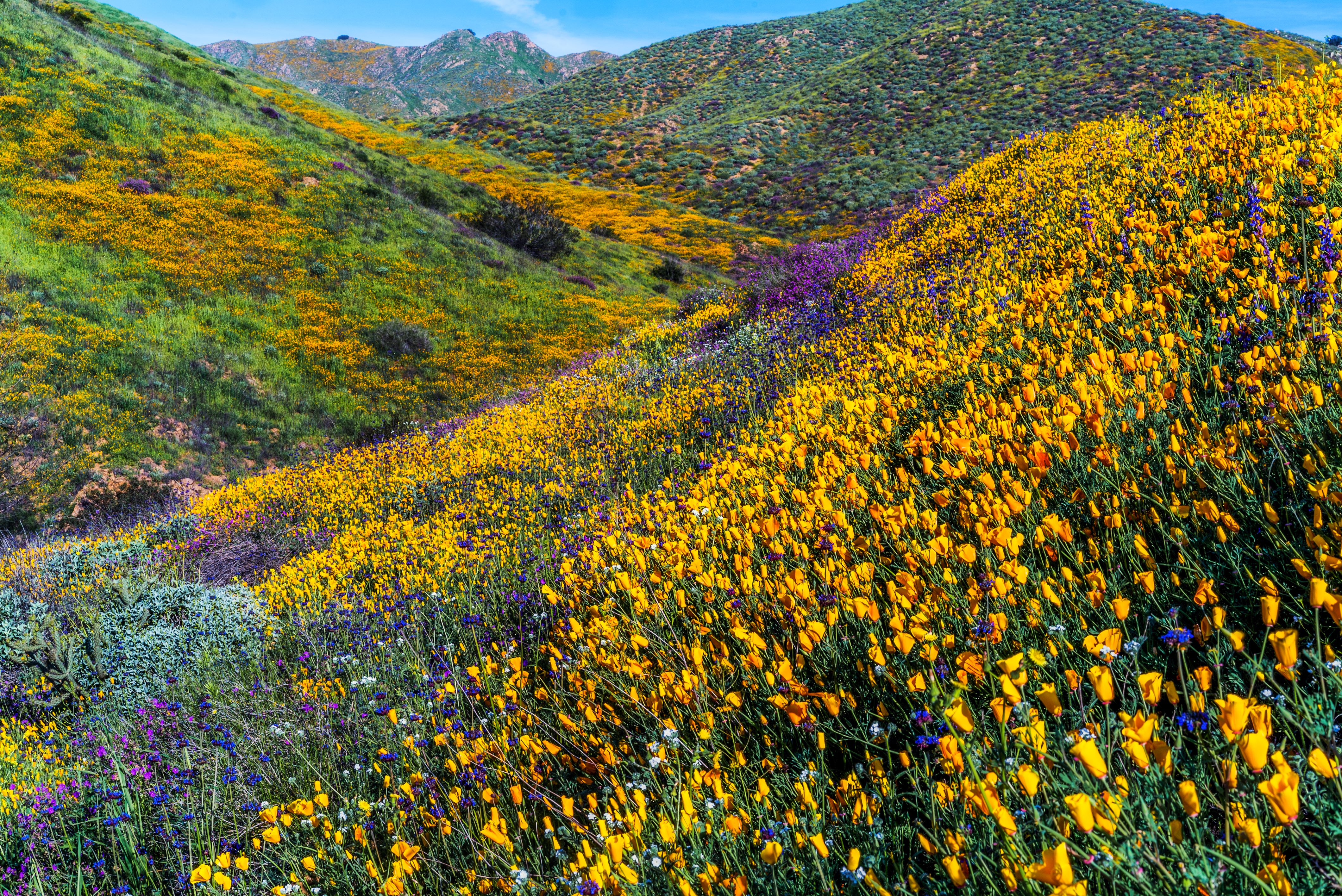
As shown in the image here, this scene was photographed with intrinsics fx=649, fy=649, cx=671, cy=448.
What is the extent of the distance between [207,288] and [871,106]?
5250 centimetres

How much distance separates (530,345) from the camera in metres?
17.6

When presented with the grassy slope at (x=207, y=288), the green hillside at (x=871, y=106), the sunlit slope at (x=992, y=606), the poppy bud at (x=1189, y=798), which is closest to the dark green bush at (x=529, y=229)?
the grassy slope at (x=207, y=288)

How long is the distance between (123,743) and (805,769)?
12.7 feet

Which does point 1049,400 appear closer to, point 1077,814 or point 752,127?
point 1077,814

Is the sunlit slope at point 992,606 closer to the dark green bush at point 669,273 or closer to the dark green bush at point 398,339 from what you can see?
the dark green bush at point 398,339

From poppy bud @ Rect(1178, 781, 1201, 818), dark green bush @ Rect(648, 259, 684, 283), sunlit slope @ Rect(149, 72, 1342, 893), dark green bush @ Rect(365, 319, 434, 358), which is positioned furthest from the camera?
dark green bush @ Rect(648, 259, 684, 283)

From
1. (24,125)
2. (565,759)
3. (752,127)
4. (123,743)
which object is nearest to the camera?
Result: (565,759)

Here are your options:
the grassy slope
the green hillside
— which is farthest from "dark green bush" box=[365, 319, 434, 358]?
the green hillside

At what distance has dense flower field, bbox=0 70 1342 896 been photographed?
3.97ft

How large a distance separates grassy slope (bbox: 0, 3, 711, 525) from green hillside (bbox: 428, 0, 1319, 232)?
2194cm

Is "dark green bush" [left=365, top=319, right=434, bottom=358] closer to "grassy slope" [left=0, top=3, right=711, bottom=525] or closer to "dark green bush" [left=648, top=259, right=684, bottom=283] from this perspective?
"grassy slope" [left=0, top=3, right=711, bottom=525]

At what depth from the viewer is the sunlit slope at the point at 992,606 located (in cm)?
117

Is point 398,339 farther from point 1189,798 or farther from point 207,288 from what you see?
point 1189,798

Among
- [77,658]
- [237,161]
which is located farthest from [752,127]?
[77,658]
